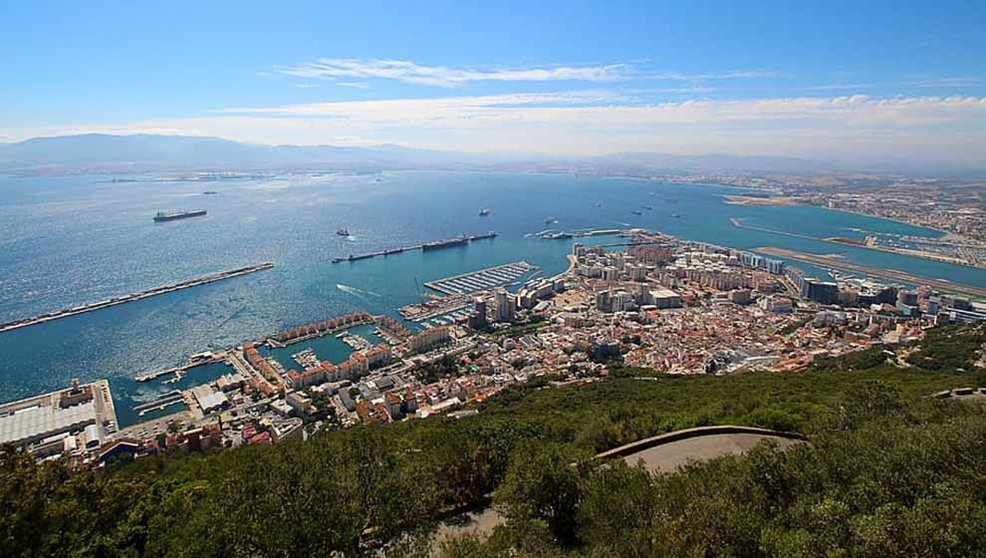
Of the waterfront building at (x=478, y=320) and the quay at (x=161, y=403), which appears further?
the waterfront building at (x=478, y=320)

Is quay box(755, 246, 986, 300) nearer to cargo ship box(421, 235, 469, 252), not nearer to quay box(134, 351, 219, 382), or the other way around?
cargo ship box(421, 235, 469, 252)

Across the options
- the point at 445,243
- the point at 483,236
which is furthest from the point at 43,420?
the point at 483,236

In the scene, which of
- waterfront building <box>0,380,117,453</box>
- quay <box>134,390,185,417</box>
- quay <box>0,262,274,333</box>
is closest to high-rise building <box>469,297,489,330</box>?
quay <box>134,390,185,417</box>

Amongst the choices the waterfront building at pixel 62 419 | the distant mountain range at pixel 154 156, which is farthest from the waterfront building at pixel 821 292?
the distant mountain range at pixel 154 156

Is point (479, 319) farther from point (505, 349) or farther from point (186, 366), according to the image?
point (186, 366)

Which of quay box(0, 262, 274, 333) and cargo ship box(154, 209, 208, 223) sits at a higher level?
cargo ship box(154, 209, 208, 223)

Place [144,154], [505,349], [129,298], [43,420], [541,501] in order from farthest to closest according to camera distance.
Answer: [144,154]
[129,298]
[505,349]
[43,420]
[541,501]

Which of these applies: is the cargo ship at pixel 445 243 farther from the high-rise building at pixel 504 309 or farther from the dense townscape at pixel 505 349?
the high-rise building at pixel 504 309
